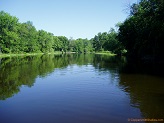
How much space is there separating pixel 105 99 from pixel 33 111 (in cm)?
561

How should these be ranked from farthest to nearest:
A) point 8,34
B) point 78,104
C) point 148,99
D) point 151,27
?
point 8,34 < point 151,27 < point 148,99 < point 78,104

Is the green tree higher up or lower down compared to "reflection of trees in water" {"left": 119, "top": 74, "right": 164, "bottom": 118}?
higher up

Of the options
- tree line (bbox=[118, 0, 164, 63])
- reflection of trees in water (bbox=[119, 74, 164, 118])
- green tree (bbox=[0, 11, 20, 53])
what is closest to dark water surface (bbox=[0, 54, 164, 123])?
reflection of trees in water (bbox=[119, 74, 164, 118])

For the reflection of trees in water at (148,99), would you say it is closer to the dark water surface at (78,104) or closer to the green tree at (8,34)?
the dark water surface at (78,104)

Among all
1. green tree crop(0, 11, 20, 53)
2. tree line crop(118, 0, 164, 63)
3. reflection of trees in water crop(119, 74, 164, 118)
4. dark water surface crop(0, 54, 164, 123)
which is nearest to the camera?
dark water surface crop(0, 54, 164, 123)

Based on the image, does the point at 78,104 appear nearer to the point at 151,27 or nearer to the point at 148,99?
the point at 148,99

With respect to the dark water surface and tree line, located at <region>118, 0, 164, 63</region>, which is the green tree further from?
the dark water surface

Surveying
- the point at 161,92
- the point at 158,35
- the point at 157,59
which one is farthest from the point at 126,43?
the point at 161,92

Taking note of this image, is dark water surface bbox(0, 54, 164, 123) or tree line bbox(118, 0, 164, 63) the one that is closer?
dark water surface bbox(0, 54, 164, 123)

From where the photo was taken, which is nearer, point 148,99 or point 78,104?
point 78,104

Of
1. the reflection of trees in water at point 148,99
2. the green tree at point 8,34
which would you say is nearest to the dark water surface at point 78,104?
the reflection of trees in water at point 148,99

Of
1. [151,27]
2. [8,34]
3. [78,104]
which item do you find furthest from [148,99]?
[8,34]

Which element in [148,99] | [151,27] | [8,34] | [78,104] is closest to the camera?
[78,104]

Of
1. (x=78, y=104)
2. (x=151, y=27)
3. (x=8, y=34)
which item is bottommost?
(x=78, y=104)
